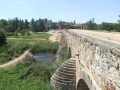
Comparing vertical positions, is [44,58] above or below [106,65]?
below

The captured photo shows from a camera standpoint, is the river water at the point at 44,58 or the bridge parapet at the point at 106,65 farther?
the river water at the point at 44,58

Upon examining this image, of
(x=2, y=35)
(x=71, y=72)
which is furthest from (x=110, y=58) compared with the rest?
(x=2, y=35)

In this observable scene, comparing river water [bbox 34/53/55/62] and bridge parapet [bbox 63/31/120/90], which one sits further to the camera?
river water [bbox 34/53/55/62]

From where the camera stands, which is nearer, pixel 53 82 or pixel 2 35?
pixel 53 82

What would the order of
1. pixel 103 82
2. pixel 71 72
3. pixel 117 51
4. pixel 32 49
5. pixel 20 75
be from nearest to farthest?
1. pixel 117 51
2. pixel 103 82
3. pixel 71 72
4. pixel 20 75
5. pixel 32 49

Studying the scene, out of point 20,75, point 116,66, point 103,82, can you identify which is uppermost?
point 116,66

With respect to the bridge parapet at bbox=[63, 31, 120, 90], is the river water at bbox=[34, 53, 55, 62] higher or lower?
lower

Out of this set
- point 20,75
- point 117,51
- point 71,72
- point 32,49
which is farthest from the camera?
point 32,49

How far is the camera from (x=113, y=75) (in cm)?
290

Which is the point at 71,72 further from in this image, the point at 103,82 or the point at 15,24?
the point at 15,24

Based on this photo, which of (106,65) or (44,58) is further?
(44,58)

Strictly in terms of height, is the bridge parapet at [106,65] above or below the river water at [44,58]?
above

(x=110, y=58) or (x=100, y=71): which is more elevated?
(x=110, y=58)

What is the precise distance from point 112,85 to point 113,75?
0.21 metres
